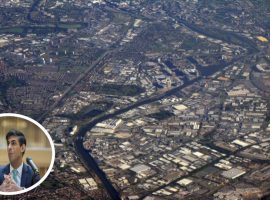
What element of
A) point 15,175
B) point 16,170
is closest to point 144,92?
point 15,175

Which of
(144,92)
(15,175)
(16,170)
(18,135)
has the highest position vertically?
(18,135)

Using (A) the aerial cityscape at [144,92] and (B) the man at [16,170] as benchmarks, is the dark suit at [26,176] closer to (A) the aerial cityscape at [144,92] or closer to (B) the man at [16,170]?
(B) the man at [16,170]

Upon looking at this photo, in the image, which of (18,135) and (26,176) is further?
(26,176)

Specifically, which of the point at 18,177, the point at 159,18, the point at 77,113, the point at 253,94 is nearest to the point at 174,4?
the point at 159,18

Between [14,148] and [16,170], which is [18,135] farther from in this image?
[16,170]

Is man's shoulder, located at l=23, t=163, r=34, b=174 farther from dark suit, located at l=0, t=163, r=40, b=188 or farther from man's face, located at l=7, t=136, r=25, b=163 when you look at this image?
man's face, located at l=7, t=136, r=25, b=163

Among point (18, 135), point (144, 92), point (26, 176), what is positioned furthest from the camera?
point (144, 92)

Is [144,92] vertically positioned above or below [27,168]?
below
